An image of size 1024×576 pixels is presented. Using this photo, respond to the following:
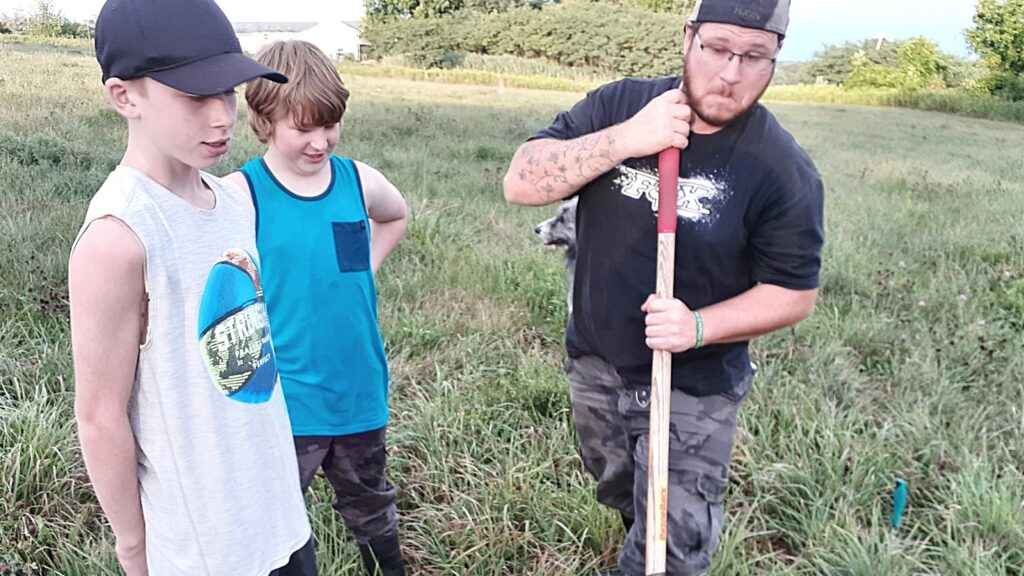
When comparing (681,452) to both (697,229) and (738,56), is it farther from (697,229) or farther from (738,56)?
(738,56)

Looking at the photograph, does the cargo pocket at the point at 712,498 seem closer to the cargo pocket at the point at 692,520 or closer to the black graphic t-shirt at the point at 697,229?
the cargo pocket at the point at 692,520

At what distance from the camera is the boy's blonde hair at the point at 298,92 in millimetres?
1868

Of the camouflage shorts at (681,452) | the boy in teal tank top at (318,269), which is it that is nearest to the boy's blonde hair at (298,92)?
the boy in teal tank top at (318,269)

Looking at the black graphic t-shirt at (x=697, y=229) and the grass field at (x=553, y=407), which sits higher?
the black graphic t-shirt at (x=697, y=229)

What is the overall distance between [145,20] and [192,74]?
108 millimetres

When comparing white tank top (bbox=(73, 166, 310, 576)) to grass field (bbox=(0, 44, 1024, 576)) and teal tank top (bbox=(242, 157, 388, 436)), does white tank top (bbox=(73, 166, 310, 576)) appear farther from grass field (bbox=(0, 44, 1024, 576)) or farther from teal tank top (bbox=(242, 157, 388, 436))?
grass field (bbox=(0, 44, 1024, 576))

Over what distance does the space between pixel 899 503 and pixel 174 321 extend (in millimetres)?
2558

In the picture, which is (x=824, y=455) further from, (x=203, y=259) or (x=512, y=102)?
(x=512, y=102)

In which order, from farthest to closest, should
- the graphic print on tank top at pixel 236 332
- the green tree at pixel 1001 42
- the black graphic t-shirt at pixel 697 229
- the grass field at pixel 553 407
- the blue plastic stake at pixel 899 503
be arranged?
the green tree at pixel 1001 42 → the blue plastic stake at pixel 899 503 → the grass field at pixel 553 407 → the black graphic t-shirt at pixel 697 229 → the graphic print on tank top at pixel 236 332

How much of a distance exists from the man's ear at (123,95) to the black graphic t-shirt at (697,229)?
1.13 meters

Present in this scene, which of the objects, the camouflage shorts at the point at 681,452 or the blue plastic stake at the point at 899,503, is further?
the blue plastic stake at the point at 899,503

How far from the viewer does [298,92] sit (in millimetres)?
1865

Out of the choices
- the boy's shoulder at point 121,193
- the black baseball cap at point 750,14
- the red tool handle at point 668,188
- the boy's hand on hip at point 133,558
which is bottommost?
the boy's hand on hip at point 133,558

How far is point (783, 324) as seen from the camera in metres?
1.96
